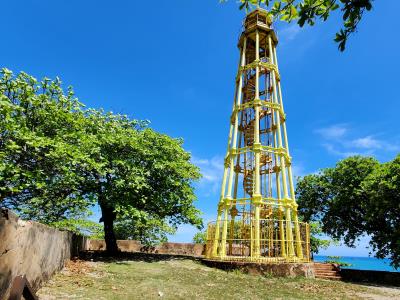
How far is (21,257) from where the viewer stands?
6.60 metres

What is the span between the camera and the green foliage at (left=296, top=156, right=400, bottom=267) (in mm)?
18516

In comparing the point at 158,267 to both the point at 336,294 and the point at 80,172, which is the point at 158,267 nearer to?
the point at 80,172

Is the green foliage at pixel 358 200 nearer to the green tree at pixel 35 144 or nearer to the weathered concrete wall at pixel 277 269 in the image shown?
the weathered concrete wall at pixel 277 269

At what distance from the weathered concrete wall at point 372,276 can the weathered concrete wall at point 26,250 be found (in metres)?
17.0

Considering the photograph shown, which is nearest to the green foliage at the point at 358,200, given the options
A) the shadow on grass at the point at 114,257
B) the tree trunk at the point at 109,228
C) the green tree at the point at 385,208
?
the green tree at the point at 385,208

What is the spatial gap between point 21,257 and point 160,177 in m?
12.6

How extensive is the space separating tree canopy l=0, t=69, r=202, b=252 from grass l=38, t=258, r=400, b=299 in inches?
138

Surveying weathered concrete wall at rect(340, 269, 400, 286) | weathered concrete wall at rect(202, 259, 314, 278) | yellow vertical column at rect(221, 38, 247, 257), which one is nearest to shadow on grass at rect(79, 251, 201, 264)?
yellow vertical column at rect(221, 38, 247, 257)

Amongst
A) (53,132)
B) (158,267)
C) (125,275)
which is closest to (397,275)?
(158,267)

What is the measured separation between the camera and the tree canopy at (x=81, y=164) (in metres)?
12.3

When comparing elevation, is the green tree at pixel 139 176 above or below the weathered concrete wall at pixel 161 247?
above

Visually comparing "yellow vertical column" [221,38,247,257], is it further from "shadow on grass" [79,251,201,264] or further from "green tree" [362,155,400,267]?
"green tree" [362,155,400,267]

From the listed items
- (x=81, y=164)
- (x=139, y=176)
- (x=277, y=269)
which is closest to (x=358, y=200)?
(x=277, y=269)

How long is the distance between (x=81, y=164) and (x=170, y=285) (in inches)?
263
